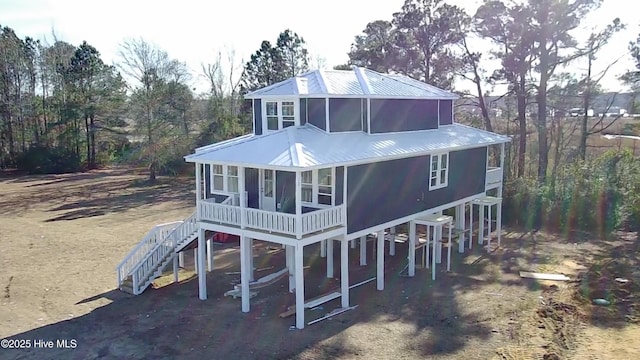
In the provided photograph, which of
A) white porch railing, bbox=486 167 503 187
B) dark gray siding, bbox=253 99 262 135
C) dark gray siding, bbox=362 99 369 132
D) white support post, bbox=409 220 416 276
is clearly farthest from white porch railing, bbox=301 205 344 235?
white porch railing, bbox=486 167 503 187

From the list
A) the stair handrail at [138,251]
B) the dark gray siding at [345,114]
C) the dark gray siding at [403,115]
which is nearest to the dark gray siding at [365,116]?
→ the dark gray siding at [345,114]

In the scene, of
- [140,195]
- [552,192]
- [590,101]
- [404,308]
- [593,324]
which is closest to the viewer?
[593,324]

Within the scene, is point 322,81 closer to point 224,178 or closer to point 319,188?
point 319,188

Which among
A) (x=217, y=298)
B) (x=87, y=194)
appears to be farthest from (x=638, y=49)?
(x=87, y=194)

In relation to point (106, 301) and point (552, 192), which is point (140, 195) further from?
point (552, 192)

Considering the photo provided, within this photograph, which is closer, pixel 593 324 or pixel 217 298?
pixel 593 324

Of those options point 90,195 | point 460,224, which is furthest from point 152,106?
point 460,224
